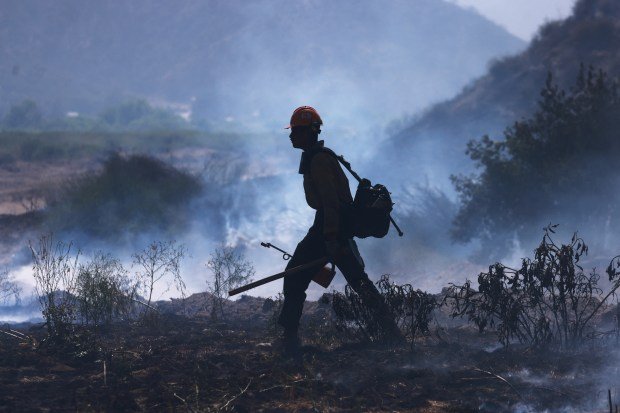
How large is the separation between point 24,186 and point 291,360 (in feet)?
56.6

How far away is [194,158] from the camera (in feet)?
92.6

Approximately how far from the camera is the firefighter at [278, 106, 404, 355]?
5.51m

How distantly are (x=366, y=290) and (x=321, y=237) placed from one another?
0.50 metres

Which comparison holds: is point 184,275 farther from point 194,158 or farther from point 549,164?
point 194,158

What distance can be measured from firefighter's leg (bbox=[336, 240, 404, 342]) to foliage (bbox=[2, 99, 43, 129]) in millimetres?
40883

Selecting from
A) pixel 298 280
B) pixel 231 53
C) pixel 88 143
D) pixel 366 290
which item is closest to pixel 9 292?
pixel 298 280

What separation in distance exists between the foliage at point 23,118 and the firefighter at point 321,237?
40.6 meters

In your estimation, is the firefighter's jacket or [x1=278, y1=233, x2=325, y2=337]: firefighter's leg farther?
[x1=278, y1=233, x2=325, y2=337]: firefighter's leg

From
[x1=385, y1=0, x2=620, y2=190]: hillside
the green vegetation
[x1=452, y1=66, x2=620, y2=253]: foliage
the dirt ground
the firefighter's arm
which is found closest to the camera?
the dirt ground

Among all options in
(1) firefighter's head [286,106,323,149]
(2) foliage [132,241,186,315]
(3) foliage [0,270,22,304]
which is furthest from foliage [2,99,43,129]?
(1) firefighter's head [286,106,323,149]

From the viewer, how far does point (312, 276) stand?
18.9 feet

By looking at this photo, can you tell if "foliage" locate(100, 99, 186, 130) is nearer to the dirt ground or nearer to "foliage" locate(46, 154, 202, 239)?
"foliage" locate(46, 154, 202, 239)

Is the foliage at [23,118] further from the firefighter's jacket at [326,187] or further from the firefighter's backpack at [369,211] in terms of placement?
the firefighter's backpack at [369,211]

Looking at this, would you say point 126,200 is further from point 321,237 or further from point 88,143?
point 88,143
